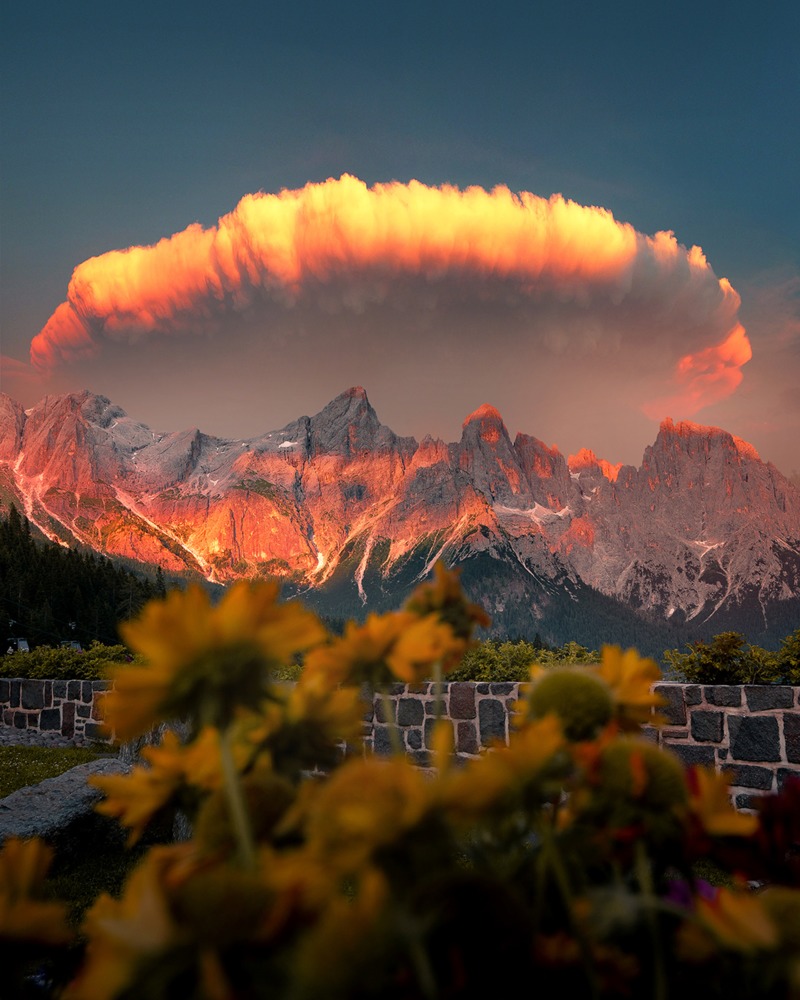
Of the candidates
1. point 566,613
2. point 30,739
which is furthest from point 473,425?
point 30,739

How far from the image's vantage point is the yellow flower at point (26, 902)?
61 cm

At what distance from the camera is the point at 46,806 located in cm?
621

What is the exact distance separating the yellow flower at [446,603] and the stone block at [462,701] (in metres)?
6.98

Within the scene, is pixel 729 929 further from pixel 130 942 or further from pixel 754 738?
pixel 754 738

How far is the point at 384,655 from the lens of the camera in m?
0.84

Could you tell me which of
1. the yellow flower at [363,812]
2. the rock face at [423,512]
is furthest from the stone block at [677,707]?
the rock face at [423,512]

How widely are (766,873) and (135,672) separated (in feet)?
2.31

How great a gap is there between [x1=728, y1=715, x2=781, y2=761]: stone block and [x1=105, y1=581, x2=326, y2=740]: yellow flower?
632cm

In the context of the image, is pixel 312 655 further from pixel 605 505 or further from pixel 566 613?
pixel 605 505

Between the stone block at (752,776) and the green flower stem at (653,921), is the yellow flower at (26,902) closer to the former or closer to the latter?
the green flower stem at (653,921)

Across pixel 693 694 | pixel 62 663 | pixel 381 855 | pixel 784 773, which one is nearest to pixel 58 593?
pixel 62 663

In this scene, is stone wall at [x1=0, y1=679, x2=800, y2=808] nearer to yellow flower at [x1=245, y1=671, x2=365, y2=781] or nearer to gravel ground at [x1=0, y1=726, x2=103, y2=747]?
yellow flower at [x1=245, y1=671, x2=365, y2=781]

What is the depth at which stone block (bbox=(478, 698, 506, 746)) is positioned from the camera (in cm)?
726

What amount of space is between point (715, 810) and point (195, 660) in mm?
572
